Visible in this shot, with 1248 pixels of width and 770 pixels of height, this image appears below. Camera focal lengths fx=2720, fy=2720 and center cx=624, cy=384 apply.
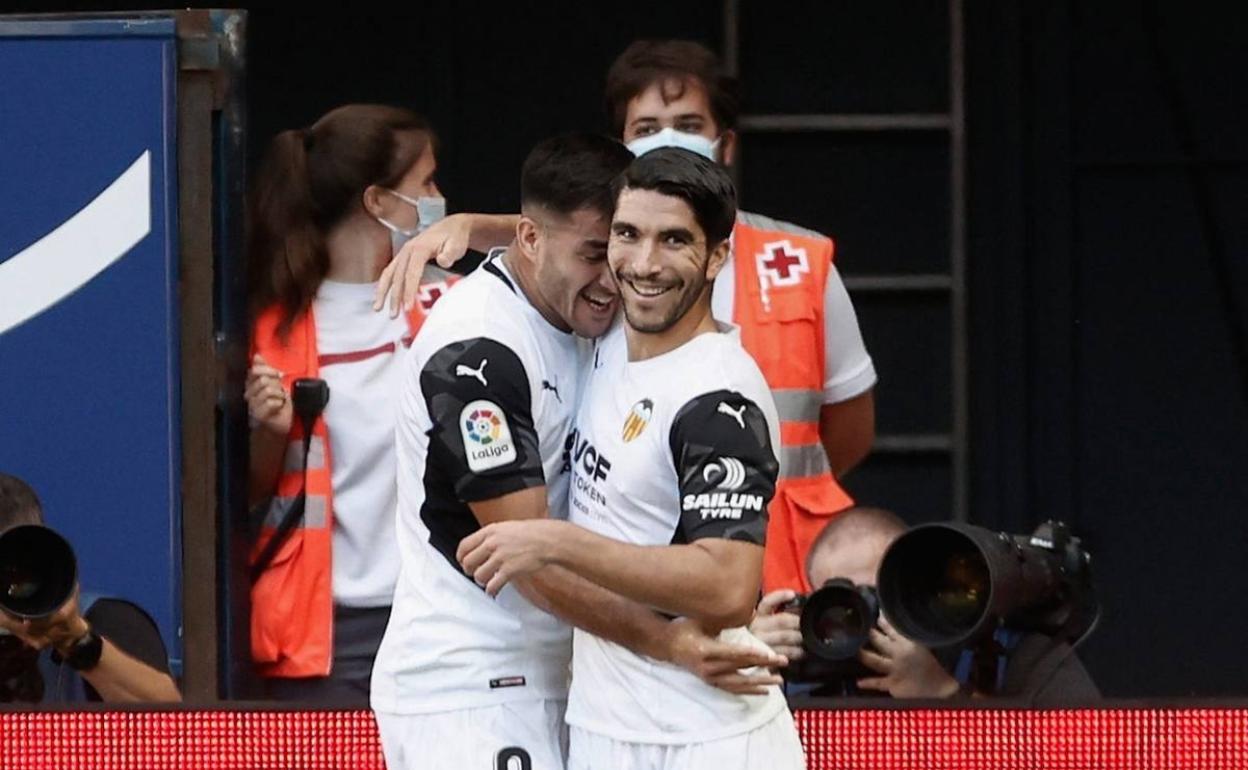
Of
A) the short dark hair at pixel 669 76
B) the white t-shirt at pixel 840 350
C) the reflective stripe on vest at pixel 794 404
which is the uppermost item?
the short dark hair at pixel 669 76

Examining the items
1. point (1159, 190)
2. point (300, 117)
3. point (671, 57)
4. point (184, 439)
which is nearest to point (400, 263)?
point (184, 439)

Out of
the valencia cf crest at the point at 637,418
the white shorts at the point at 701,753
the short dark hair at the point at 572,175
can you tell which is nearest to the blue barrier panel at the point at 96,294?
the short dark hair at the point at 572,175

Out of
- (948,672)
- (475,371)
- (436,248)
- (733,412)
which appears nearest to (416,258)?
(436,248)

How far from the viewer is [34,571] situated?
426cm

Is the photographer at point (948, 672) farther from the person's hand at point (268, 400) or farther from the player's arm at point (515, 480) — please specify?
the person's hand at point (268, 400)

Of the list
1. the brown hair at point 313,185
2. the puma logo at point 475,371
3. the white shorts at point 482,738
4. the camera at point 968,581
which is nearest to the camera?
the puma logo at point 475,371

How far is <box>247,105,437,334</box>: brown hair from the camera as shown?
5188mm

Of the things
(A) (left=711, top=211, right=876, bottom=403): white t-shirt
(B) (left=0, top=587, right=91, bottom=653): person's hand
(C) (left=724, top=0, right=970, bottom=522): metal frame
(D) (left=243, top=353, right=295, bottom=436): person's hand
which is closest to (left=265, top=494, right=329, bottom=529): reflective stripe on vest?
(D) (left=243, top=353, right=295, bottom=436): person's hand

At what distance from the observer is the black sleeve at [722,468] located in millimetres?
3775

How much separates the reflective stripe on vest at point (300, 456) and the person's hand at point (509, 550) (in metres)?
1.37

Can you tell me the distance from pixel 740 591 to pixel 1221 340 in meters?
3.46

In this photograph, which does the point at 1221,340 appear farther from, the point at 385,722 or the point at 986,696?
the point at 385,722

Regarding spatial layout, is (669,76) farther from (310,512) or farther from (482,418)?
(482,418)

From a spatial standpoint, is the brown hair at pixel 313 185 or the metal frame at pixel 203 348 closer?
the metal frame at pixel 203 348
